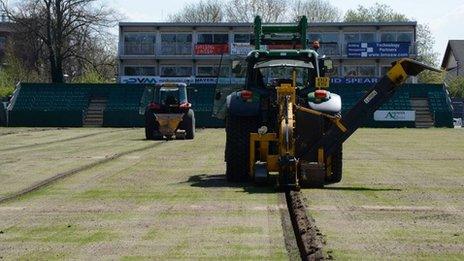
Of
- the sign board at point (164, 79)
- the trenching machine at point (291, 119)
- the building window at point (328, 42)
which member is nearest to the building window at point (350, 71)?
the building window at point (328, 42)

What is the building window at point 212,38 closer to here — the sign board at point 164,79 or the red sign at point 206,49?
the red sign at point 206,49

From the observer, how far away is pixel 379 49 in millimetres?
71438

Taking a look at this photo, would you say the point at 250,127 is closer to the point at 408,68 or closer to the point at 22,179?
the point at 408,68

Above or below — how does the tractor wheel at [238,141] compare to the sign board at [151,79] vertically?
below

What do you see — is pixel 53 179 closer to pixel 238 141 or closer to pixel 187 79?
pixel 238 141

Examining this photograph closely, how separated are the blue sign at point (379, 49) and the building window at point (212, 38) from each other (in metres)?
10.1

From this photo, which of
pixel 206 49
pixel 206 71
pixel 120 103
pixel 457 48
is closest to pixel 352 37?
pixel 206 49

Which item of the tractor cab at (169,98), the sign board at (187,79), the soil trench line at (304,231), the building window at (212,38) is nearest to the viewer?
the soil trench line at (304,231)

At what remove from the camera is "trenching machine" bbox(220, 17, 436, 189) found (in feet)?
48.3

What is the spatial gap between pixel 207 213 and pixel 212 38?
63.1 m

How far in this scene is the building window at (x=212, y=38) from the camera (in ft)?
243

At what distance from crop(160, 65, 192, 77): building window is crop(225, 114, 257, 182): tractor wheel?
58.1 metres

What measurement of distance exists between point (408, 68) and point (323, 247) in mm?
7107

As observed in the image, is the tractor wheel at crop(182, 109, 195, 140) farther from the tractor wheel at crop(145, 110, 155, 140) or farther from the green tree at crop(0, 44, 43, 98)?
the green tree at crop(0, 44, 43, 98)
